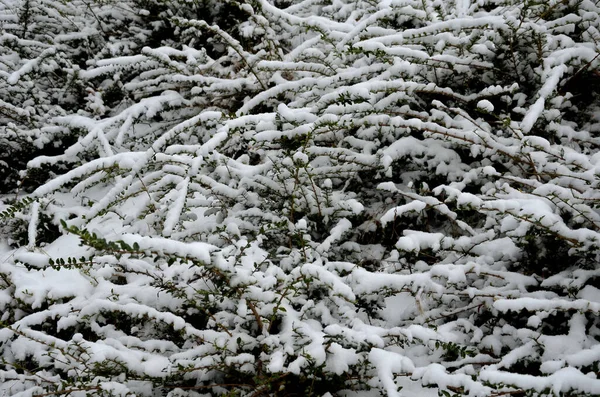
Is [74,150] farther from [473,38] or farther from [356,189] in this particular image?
[473,38]

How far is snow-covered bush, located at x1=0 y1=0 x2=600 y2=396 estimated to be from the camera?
1426 mm

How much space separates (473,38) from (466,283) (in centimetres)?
135

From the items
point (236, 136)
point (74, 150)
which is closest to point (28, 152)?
point (74, 150)

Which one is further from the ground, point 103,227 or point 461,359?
point 461,359

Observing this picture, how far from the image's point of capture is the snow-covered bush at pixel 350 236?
143cm

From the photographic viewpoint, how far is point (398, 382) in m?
1.49

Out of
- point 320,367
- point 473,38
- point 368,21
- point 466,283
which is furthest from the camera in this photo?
point 368,21

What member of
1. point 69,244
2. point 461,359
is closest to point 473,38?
point 461,359

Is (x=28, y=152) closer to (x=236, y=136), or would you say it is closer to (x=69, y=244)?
(x=69, y=244)

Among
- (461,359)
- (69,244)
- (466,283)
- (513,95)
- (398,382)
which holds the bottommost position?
(69,244)

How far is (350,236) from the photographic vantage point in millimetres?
2246

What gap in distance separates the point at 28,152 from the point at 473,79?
3.35 metres

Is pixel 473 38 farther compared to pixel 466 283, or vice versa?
pixel 473 38

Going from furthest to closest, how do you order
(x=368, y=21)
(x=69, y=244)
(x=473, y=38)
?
(x=69, y=244)
(x=368, y=21)
(x=473, y=38)
